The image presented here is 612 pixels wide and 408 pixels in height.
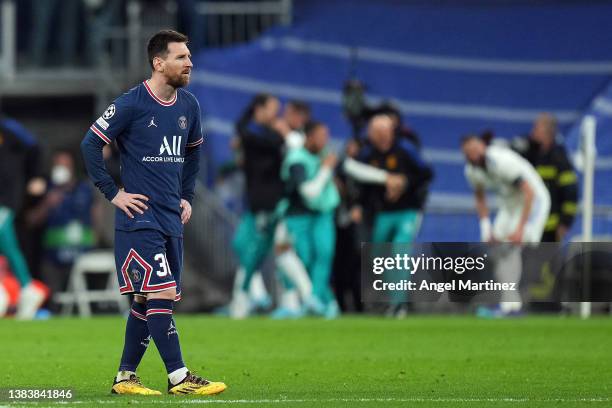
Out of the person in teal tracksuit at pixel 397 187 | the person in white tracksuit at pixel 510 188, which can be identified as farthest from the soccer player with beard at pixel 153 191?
the person in teal tracksuit at pixel 397 187

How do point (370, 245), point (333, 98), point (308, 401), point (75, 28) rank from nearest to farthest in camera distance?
point (308, 401)
point (370, 245)
point (333, 98)
point (75, 28)

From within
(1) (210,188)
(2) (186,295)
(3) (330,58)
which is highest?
(3) (330,58)

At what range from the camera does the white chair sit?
72.0 feet

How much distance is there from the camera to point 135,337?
9.59 m

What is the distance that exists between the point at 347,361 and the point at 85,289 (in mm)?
11021

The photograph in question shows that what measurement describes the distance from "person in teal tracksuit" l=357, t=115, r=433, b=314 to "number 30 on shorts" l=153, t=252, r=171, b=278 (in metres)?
9.97

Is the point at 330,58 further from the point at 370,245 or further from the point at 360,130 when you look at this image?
the point at 370,245

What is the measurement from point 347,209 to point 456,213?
1.42 meters

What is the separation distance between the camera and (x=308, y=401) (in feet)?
29.7

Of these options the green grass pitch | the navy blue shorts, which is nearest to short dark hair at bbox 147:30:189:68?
the navy blue shorts

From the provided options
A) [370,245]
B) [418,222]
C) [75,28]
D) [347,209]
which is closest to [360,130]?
[347,209]

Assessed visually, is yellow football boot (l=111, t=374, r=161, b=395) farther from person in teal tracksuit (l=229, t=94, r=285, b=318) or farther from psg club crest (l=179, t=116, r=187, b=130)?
person in teal tracksuit (l=229, t=94, r=285, b=318)

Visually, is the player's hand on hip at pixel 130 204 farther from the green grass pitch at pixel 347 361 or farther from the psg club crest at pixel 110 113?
the green grass pitch at pixel 347 361

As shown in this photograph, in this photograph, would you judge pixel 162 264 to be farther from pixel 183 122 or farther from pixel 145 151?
pixel 183 122
